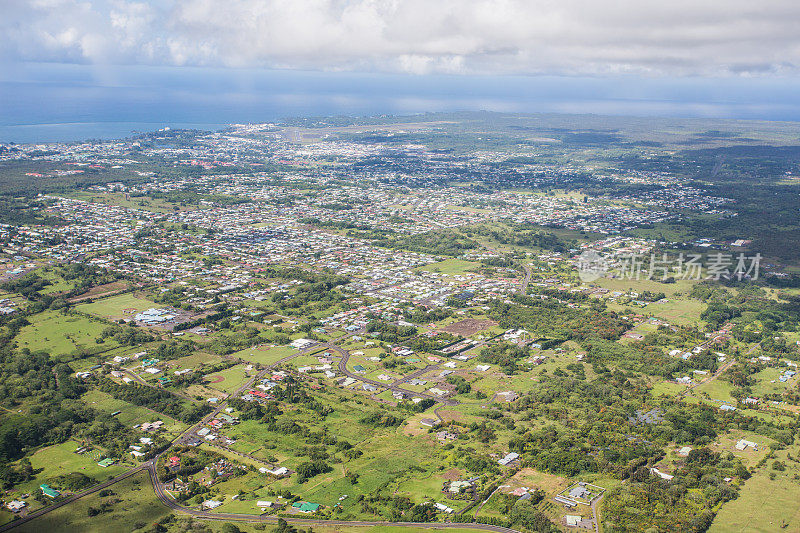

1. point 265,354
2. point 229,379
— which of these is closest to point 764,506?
point 229,379

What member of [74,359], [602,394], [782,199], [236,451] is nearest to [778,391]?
[602,394]

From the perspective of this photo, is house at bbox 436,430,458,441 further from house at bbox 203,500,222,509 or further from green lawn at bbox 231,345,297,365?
green lawn at bbox 231,345,297,365

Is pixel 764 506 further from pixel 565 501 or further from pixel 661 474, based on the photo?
pixel 565 501

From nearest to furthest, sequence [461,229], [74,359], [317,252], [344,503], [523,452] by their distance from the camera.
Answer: [344,503] < [523,452] < [74,359] < [317,252] < [461,229]

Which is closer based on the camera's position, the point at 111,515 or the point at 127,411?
the point at 111,515

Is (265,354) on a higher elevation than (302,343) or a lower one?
lower

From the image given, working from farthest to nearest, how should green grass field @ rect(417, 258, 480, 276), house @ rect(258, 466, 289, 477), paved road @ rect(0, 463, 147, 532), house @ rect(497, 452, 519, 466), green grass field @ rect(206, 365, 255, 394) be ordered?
green grass field @ rect(417, 258, 480, 276), green grass field @ rect(206, 365, 255, 394), house @ rect(497, 452, 519, 466), house @ rect(258, 466, 289, 477), paved road @ rect(0, 463, 147, 532)

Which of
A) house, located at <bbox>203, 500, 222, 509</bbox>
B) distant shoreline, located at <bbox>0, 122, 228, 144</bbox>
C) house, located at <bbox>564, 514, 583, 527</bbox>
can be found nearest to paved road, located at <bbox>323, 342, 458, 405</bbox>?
house, located at <bbox>564, 514, 583, 527</bbox>

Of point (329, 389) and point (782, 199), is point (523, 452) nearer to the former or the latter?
point (329, 389)

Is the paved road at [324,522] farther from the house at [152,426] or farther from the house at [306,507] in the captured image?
the house at [152,426]
